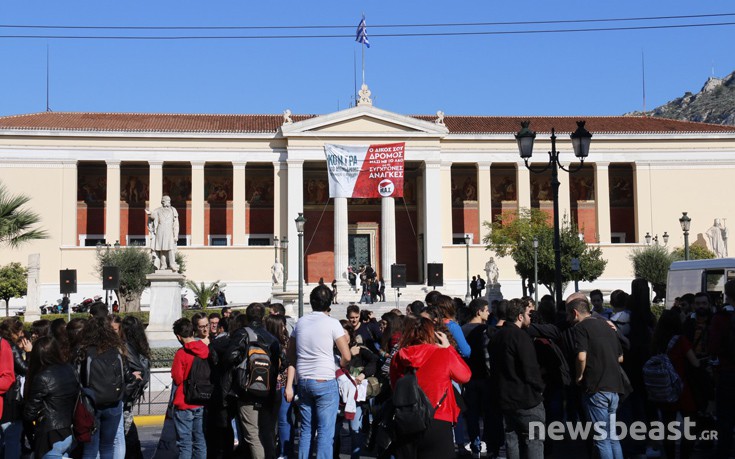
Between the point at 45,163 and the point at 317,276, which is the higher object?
the point at 45,163

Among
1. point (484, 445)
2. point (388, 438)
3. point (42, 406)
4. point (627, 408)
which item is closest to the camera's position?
point (388, 438)

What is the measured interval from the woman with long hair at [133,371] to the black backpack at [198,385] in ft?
1.50

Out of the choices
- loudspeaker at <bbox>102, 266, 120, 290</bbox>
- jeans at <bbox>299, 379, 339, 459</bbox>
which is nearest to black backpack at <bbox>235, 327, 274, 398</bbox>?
jeans at <bbox>299, 379, 339, 459</bbox>

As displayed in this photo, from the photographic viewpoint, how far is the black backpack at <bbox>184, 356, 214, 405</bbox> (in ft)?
23.5

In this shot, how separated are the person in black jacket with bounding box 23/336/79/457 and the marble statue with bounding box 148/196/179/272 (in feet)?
41.7

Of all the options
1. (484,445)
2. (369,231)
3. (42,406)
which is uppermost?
(369,231)

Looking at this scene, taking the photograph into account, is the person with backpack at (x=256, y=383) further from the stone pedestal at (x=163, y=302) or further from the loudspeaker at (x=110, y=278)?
the loudspeaker at (x=110, y=278)

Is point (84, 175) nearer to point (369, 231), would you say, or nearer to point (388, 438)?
point (369, 231)

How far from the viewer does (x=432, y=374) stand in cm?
575

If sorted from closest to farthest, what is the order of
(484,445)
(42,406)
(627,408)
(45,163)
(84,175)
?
(42,406)
(627,408)
(484,445)
(45,163)
(84,175)

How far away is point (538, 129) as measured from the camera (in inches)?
1816

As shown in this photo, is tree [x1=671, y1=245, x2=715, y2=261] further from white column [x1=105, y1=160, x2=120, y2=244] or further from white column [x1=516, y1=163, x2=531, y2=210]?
white column [x1=105, y1=160, x2=120, y2=244]

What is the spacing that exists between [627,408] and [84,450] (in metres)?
5.40

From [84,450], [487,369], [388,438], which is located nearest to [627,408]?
[487,369]
